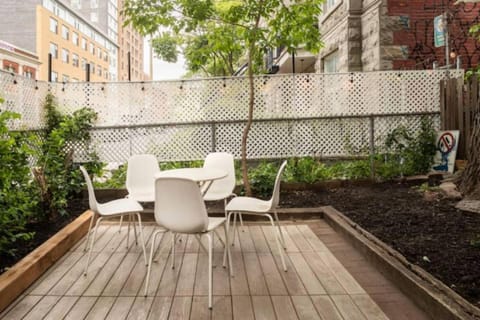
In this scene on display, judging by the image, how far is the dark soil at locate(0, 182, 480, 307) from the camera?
2.76m

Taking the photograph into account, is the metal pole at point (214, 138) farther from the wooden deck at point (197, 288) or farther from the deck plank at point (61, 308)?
the deck plank at point (61, 308)

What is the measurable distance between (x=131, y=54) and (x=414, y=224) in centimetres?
8114

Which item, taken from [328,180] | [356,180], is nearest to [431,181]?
[356,180]

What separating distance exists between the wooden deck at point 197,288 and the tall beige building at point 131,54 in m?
66.0

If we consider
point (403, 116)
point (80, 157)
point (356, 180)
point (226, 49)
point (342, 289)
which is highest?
point (226, 49)

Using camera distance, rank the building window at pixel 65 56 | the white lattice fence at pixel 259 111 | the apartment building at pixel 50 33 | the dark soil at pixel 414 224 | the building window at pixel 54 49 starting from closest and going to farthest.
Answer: the dark soil at pixel 414 224 < the white lattice fence at pixel 259 111 < the apartment building at pixel 50 33 < the building window at pixel 54 49 < the building window at pixel 65 56

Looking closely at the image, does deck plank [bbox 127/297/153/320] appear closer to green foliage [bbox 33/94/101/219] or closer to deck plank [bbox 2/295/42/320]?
deck plank [bbox 2/295/42/320]

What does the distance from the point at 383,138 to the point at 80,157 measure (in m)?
4.93

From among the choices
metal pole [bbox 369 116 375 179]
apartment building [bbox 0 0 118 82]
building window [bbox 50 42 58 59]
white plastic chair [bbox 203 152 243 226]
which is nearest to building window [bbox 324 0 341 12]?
metal pole [bbox 369 116 375 179]

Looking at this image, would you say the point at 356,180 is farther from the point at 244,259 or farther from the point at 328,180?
the point at 244,259

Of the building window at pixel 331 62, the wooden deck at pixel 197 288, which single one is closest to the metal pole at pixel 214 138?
the wooden deck at pixel 197 288

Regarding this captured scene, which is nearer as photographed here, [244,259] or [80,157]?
[244,259]

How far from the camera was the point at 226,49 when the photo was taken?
584 cm

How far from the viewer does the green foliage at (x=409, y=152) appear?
6305mm
